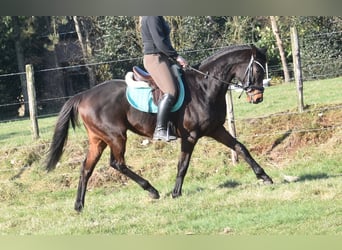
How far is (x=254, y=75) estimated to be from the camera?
653 cm

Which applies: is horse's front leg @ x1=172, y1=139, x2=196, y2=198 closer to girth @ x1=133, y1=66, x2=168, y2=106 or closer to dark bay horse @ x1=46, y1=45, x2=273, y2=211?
dark bay horse @ x1=46, y1=45, x2=273, y2=211

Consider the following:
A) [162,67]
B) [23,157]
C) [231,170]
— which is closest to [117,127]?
[162,67]

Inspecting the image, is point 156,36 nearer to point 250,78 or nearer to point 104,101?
point 104,101

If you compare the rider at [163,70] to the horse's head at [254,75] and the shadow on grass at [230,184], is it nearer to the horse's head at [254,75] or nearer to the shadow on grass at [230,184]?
the horse's head at [254,75]

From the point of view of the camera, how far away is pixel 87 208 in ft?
21.1

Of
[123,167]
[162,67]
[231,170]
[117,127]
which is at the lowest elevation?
[231,170]

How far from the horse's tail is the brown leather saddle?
820mm

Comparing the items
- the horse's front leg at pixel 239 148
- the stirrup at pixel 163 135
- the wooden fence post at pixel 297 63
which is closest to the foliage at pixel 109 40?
the wooden fence post at pixel 297 63

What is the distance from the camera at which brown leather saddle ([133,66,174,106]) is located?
6.45 metres

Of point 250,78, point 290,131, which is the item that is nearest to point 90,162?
point 250,78

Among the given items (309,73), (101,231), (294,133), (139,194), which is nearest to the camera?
(101,231)

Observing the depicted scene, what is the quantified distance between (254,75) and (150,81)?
1.28m

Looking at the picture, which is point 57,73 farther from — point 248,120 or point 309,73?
point 248,120

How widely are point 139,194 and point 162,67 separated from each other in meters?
1.89
